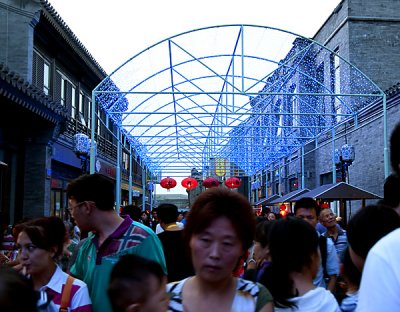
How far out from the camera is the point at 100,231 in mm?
3377

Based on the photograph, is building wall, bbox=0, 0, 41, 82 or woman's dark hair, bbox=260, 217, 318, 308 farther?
building wall, bbox=0, 0, 41, 82

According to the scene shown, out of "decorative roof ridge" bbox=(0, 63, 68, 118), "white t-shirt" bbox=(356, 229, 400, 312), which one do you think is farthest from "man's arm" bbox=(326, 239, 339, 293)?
"decorative roof ridge" bbox=(0, 63, 68, 118)

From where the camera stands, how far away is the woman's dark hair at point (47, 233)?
3215mm

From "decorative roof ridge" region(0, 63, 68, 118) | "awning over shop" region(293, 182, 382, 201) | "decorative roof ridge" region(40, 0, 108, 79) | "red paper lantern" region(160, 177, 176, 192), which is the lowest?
"awning over shop" region(293, 182, 382, 201)

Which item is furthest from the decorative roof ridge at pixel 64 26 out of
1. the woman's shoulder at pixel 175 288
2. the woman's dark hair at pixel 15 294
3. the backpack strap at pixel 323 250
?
the woman's dark hair at pixel 15 294

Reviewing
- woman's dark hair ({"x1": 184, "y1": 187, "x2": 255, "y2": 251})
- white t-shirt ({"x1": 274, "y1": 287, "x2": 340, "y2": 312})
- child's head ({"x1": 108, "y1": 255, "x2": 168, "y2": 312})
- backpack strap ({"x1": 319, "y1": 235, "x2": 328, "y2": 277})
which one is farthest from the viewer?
backpack strap ({"x1": 319, "y1": 235, "x2": 328, "y2": 277})

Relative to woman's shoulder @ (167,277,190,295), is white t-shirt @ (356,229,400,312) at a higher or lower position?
higher

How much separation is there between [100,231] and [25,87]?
27.3 feet

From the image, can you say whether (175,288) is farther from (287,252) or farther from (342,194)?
(342,194)

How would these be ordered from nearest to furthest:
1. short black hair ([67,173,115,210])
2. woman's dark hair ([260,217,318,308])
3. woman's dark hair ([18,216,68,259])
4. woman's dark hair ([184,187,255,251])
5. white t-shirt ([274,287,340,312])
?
woman's dark hair ([184,187,255,251])
white t-shirt ([274,287,340,312])
woman's dark hair ([260,217,318,308])
woman's dark hair ([18,216,68,259])
short black hair ([67,173,115,210])

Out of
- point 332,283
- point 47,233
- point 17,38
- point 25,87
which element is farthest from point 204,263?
point 17,38

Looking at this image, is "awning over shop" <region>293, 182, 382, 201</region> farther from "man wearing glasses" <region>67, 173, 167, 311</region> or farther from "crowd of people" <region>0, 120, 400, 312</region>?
"man wearing glasses" <region>67, 173, 167, 311</region>

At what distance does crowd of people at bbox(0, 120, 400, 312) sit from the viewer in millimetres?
1668

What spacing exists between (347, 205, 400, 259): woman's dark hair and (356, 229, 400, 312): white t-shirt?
106cm
